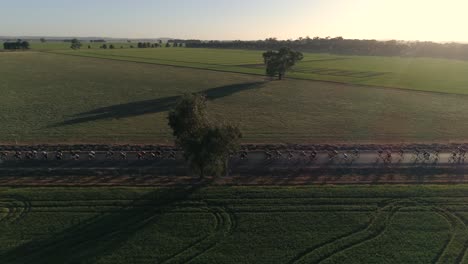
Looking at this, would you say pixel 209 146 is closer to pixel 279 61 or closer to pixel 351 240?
pixel 351 240

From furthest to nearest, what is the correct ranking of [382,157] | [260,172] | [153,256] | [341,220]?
[382,157], [260,172], [341,220], [153,256]

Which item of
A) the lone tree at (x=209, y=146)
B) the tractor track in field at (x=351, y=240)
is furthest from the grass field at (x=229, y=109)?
the tractor track in field at (x=351, y=240)

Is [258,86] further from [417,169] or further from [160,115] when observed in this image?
[417,169]

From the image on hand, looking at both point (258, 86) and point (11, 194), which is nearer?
point (11, 194)

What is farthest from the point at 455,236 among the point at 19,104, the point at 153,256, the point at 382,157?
the point at 19,104

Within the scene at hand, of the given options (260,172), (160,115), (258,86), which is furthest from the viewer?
(258,86)

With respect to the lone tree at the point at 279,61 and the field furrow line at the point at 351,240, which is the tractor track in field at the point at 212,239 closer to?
the field furrow line at the point at 351,240
